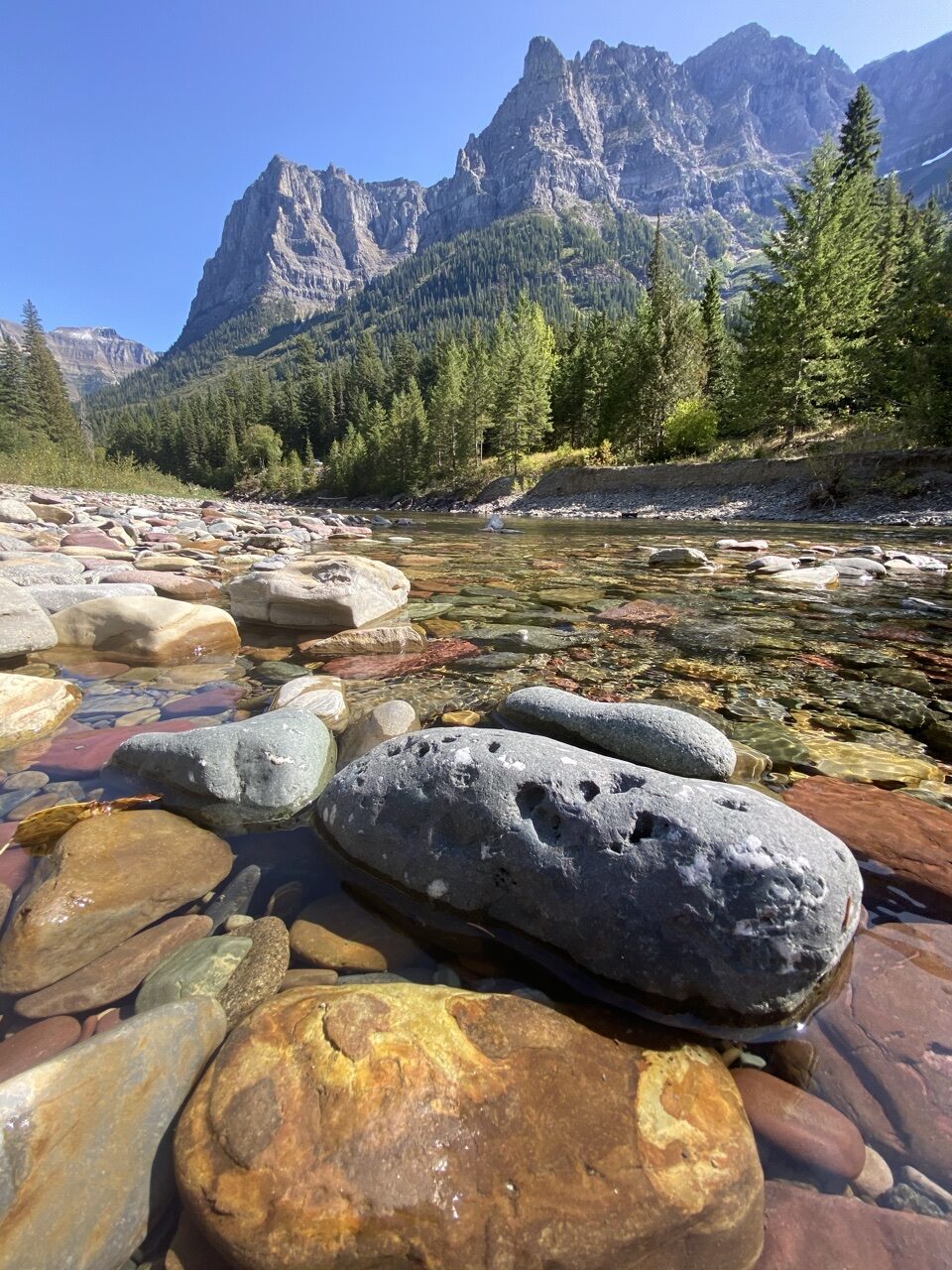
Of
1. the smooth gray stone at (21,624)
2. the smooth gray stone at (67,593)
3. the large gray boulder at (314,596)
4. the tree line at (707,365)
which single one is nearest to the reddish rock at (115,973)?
the smooth gray stone at (21,624)

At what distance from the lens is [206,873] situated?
2307 mm

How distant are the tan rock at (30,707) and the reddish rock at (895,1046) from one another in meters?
4.03

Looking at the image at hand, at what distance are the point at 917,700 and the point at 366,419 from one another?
79681 millimetres

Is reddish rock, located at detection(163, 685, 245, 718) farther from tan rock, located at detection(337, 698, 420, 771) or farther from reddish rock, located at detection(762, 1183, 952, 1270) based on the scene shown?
reddish rock, located at detection(762, 1183, 952, 1270)

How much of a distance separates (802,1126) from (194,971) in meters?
1.82

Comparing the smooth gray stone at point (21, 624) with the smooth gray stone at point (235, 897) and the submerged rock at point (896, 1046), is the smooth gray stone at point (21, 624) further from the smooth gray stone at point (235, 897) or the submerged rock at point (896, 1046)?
the submerged rock at point (896, 1046)

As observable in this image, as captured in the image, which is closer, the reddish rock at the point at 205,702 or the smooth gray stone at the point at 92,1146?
the smooth gray stone at the point at 92,1146

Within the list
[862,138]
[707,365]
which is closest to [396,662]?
[707,365]

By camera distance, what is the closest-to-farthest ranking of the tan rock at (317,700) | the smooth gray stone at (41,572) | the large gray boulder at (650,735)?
1. the large gray boulder at (650,735)
2. the tan rock at (317,700)
3. the smooth gray stone at (41,572)

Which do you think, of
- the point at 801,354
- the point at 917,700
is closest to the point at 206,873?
the point at 917,700

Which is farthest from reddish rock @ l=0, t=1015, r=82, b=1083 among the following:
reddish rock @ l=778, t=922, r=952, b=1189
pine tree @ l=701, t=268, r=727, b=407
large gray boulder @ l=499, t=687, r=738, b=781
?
pine tree @ l=701, t=268, r=727, b=407

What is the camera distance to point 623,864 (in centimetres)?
186

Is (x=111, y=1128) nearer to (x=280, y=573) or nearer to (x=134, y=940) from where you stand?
(x=134, y=940)

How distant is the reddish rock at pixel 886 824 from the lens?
7.17 feet
